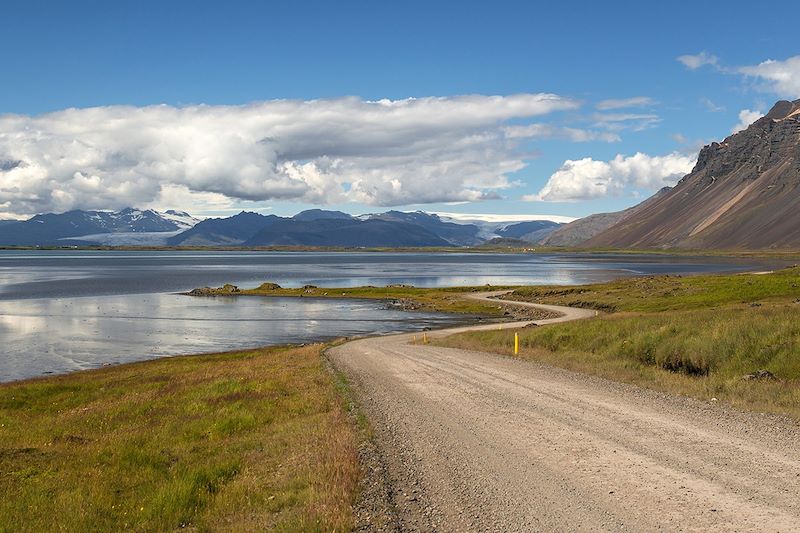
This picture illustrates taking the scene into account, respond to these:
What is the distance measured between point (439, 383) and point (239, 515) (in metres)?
17.1

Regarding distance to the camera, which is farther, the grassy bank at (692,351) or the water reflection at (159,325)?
the water reflection at (159,325)

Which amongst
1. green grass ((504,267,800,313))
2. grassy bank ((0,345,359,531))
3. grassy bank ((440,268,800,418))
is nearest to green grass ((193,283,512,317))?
green grass ((504,267,800,313))

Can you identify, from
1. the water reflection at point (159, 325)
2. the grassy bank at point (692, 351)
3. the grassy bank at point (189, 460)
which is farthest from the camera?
the water reflection at point (159, 325)

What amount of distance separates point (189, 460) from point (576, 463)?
34.7ft

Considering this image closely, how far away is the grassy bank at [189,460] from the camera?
44.4ft

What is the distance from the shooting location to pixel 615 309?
84812mm

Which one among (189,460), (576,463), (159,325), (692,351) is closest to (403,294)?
(159,325)

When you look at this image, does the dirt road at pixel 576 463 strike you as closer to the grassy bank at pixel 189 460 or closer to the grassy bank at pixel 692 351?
the grassy bank at pixel 189 460

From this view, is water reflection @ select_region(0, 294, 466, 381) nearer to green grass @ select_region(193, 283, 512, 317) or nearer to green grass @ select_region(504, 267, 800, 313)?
green grass @ select_region(193, 283, 512, 317)

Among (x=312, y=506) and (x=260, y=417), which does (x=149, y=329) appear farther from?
(x=312, y=506)

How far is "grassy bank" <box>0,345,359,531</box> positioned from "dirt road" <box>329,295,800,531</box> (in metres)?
1.34

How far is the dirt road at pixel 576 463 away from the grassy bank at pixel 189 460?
4.39 feet

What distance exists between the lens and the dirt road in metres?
11.9

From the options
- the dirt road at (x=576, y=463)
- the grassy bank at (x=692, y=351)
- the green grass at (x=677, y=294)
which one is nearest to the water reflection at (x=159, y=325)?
the green grass at (x=677, y=294)
